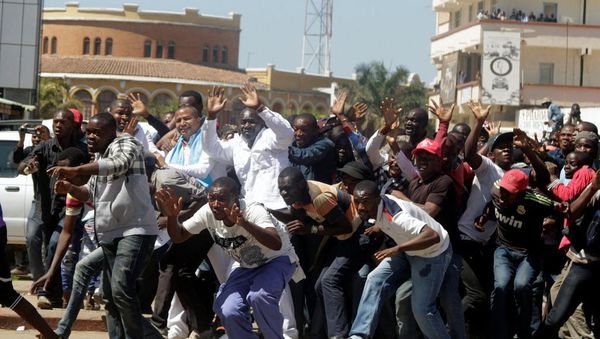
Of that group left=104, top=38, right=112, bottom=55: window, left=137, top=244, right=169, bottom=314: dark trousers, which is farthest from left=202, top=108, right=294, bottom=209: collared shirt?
left=104, top=38, right=112, bottom=55: window

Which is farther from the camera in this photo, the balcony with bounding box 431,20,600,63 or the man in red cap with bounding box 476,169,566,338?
the balcony with bounding box 431,20,600,63

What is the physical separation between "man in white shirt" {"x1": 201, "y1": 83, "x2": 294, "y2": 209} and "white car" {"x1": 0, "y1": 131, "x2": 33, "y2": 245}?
4773 mm

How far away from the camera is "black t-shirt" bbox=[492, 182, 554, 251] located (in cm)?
995

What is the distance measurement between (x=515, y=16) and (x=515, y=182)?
168 feet

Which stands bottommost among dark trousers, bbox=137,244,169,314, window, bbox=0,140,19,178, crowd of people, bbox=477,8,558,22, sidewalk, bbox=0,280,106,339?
sidewalk, bbox=0,280,106,339

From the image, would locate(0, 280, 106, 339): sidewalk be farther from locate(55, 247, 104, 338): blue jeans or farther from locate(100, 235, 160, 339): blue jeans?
locate(100, 235, 160, 339): blue jeans

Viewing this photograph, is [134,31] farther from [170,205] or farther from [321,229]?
[170,205]

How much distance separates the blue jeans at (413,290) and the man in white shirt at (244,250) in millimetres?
668

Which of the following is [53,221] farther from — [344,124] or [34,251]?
[344,124]

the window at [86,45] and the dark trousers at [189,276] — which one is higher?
the window at [86,45]

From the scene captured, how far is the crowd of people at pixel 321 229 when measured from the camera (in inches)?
361

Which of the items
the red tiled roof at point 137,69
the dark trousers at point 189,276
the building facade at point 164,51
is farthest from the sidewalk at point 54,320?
the red tiled roof at point 137,69

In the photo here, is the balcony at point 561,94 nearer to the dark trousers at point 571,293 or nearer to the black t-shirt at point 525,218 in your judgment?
the black t-shirt at point 525,218

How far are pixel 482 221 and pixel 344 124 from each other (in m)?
2.02
